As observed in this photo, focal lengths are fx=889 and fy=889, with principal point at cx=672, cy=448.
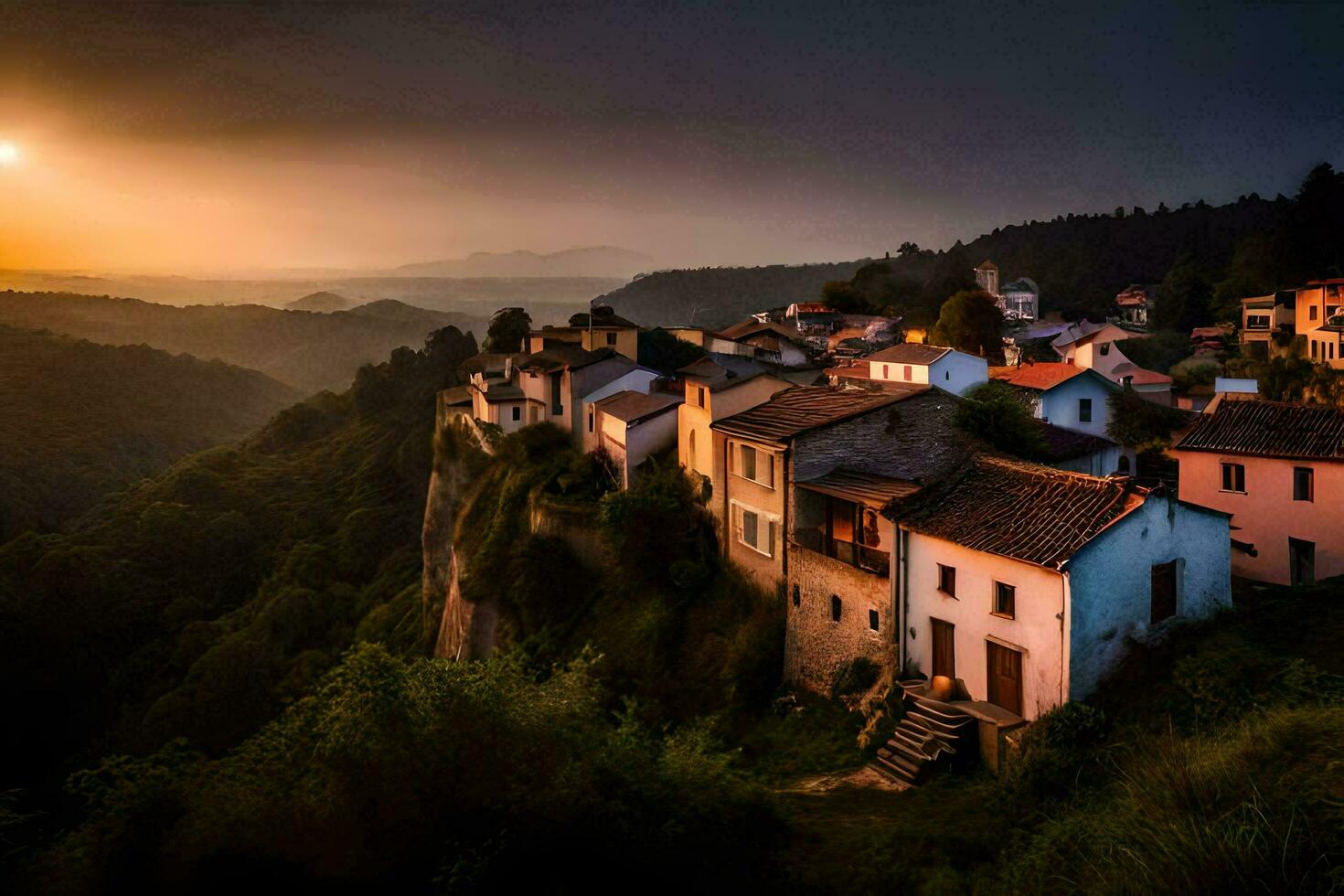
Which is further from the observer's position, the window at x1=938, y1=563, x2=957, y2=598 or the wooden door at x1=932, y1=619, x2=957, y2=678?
the wooden door at x1=932, y1=619, x2=957, y2=678

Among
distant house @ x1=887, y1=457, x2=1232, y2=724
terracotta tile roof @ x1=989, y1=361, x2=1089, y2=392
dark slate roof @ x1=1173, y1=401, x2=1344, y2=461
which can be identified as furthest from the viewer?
terracotta tile roof @ x1=989, y1=361, x2=1089, y2=392

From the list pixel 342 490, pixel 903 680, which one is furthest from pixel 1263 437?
pixel 342 490

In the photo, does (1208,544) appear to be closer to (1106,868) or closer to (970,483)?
(970,483)

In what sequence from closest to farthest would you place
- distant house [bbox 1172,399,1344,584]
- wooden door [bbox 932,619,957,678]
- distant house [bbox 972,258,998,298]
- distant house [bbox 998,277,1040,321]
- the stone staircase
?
1. the stone staircase
2. wooden door [bbox 932,619,957,678]
3. distant house [bbox 1172,399,1344,584]
4. distant house [bbox 998,277,1040,321]
5. distant house [bbox 972,258,998,298]

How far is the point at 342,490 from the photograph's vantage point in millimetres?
73500

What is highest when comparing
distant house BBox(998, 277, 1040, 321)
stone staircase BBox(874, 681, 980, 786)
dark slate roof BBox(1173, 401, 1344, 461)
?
distant house BBox(998, 277, 1040, 321)

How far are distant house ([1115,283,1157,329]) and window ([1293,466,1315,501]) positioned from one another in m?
56.7

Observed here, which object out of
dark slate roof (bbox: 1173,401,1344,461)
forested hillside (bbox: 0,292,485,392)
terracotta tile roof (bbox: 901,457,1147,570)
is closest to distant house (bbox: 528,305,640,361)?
dark slate roof (bbox: 1173,401,1344,461)

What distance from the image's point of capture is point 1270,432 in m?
22.1

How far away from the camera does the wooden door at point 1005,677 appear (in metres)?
14.9

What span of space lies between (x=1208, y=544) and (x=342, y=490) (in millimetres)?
68618

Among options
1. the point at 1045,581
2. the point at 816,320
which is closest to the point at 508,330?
the point at 816,320

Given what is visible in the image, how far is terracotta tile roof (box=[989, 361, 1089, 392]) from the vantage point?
35.9m

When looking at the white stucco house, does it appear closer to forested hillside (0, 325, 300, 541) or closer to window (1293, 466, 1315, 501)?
window (1293, 466, 1315, 501)
